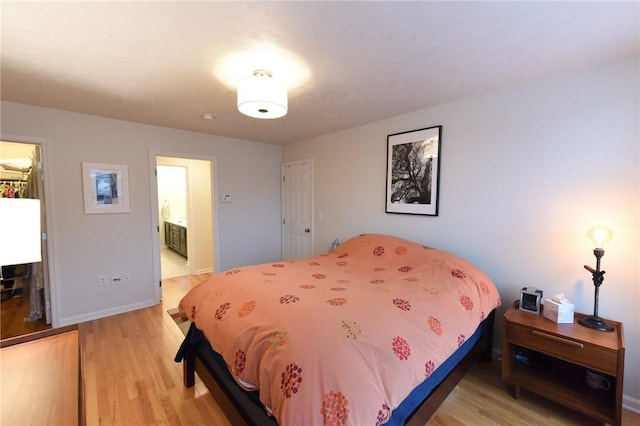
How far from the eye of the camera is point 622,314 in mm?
1842

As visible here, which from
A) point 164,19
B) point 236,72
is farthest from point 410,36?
point 164,19

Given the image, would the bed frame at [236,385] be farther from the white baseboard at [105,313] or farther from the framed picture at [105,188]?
the framed picture at [105,188]

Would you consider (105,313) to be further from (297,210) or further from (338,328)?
(338,328)

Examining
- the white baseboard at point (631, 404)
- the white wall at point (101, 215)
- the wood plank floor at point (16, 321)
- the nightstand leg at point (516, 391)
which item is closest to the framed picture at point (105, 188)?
the white wall at point (101, 215)

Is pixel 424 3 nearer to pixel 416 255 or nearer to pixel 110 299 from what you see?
Result: pixel 416 255

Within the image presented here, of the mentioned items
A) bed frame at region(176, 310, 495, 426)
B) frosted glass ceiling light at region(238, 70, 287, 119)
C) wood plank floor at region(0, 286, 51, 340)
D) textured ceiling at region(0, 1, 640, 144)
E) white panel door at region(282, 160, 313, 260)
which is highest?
textured ceiling at region(0, 1, 640, 144)

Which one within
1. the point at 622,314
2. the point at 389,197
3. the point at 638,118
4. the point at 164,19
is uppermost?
the point at 164,19

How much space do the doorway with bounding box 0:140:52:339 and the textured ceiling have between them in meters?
0.95

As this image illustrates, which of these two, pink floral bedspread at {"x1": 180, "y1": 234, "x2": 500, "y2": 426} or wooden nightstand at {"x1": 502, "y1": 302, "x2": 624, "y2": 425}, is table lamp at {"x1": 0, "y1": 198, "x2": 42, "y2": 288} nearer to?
pink floral bedspread at {"x1": 180, "y1": 234, "x2": 500, "y2": 426}

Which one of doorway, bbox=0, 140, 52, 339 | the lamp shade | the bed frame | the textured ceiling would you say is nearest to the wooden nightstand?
the bed frame

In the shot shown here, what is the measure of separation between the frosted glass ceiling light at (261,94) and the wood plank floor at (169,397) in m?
2.06

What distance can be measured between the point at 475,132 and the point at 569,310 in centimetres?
158

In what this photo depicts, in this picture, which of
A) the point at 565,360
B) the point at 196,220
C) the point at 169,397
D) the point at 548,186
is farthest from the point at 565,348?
the point at 196,220

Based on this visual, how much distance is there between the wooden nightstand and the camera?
156 cm
